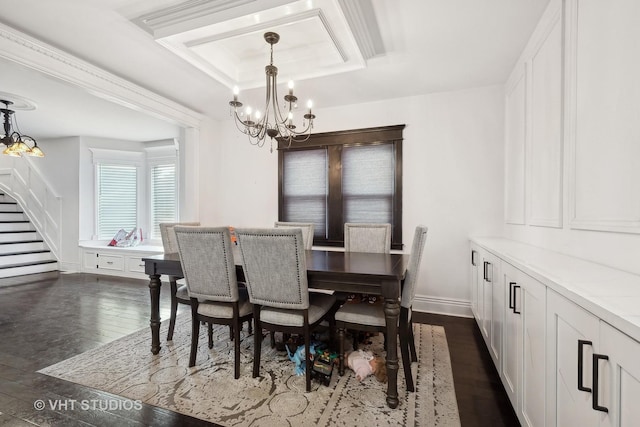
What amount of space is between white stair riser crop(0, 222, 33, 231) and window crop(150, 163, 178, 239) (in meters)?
2.66

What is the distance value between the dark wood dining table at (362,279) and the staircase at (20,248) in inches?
179

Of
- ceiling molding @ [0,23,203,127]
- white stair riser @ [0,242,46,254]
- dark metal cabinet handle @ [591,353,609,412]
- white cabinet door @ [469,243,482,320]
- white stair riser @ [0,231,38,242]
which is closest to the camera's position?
dark metal cabinet handle @ [591,353,609,412]

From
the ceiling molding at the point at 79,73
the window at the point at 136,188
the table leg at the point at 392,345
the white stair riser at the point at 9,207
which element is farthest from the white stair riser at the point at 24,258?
the table leg at the point at 392,345

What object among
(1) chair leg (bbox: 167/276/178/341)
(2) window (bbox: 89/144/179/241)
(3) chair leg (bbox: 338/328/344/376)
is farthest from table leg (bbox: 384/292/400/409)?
(2) window (bbox: 89/144/179/241)

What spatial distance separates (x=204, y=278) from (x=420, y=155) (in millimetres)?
2859

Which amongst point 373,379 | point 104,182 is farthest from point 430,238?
point 104,182

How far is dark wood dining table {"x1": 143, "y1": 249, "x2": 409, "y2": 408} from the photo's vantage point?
5.77ft

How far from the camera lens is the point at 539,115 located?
7.29 feet

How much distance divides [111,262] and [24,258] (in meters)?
1.78

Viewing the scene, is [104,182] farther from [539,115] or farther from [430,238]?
[539,115]

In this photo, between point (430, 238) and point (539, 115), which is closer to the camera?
point (539, 115)

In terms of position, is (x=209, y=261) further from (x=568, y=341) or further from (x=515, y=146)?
(x=515, y=146)

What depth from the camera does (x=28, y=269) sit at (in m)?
5.30

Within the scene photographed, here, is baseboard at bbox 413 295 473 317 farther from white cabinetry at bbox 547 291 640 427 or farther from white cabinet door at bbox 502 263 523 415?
white cabinetry at bbox 547 291 640 427
